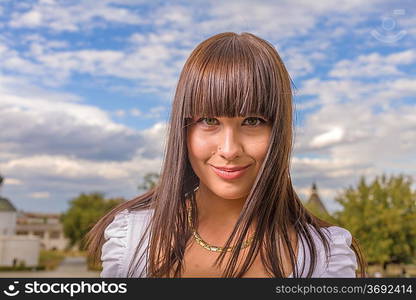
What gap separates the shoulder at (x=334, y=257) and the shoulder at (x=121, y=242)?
2.31 ft

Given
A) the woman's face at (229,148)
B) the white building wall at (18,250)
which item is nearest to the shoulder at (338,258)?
the woman's face at (229,148)

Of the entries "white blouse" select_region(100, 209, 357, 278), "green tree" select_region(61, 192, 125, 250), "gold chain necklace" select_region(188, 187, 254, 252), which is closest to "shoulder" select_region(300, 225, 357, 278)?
"white blouse" select_region(100, 209, 357, 278)

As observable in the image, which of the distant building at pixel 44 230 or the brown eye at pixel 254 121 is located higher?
the distant building at pixel 44 230

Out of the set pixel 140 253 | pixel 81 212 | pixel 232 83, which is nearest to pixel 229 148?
pixel 232 83

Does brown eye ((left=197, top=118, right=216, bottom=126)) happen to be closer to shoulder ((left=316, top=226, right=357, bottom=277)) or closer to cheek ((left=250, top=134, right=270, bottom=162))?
cheek ((left=250, top=134, right=270, bottom=162))

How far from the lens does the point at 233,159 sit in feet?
6.61

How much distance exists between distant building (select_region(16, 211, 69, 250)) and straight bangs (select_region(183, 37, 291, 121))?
42.7m

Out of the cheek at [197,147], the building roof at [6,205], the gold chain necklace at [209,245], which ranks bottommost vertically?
the gold chain necklace at [209,245]

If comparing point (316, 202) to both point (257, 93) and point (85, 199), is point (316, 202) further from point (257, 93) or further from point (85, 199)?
point (85, 199)

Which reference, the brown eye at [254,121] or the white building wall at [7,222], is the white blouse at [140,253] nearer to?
the brown eye at [254,121]

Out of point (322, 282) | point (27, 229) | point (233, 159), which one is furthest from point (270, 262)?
point (27, 229)

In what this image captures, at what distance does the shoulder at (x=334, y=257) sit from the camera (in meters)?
2.19

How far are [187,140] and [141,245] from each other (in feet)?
1.64

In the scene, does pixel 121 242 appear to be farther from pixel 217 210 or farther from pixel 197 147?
pixel 197 147
